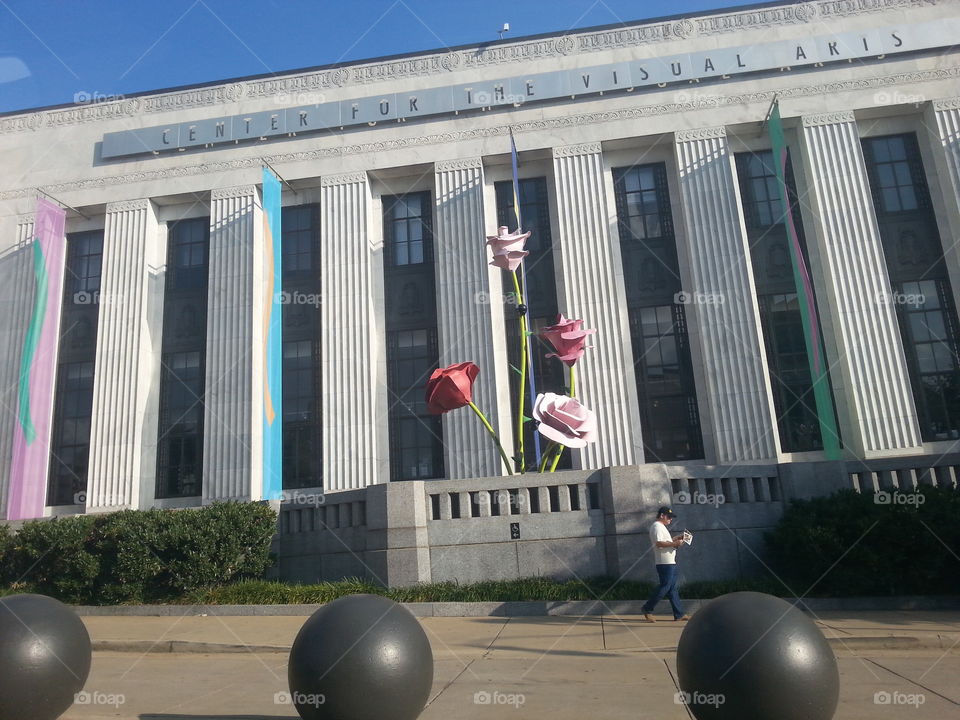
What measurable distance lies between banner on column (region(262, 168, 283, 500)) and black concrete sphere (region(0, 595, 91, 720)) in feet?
57.2

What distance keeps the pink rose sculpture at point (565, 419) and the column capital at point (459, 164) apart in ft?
Answer: 43.9

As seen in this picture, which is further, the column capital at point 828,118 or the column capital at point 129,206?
the column capital at point 129,206

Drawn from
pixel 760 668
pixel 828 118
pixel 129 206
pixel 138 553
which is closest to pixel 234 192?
pixel 129 206

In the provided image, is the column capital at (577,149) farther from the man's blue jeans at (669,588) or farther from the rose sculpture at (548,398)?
A: the man's blue jeans at (669,588)

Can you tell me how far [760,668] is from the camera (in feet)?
15.9

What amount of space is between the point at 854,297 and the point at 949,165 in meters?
5.28

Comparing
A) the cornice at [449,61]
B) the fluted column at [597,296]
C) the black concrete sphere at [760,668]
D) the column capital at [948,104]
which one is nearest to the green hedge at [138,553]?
the fluted column at [597,296]

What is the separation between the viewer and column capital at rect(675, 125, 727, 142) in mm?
25156

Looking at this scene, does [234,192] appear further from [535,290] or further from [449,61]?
[535,290]

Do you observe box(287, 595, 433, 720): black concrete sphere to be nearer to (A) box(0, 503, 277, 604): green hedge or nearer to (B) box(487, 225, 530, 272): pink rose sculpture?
(A) box(0, 503, 277, 604): green hedge

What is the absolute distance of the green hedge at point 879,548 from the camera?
39.4 feet

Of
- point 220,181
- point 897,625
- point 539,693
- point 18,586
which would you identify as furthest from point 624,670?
point 220,181

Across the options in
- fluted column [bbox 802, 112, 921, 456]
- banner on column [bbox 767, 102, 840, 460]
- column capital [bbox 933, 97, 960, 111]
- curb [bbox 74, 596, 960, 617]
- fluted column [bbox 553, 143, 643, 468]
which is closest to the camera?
curb [bbox 74, 596, 960, 617]

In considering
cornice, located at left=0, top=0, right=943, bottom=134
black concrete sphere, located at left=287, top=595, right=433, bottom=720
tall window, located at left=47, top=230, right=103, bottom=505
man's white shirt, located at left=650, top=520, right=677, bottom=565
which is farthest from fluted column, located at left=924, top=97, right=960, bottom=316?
tall window, located at left=47, top=230, right=103, bottom=505
